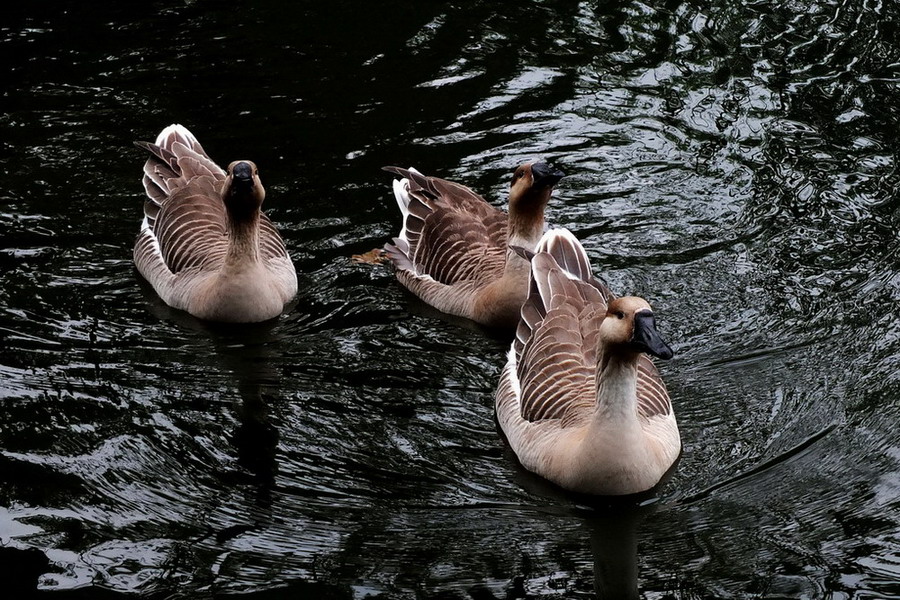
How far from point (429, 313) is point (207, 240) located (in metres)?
2.15

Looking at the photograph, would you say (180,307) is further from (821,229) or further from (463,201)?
(821,229)

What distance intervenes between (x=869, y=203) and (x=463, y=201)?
3829 millimetres

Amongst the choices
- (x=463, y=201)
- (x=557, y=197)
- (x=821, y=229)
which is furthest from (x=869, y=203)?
(x=463, y=201)

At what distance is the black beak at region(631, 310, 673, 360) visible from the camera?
8234mm

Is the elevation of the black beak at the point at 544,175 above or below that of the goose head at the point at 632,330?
above

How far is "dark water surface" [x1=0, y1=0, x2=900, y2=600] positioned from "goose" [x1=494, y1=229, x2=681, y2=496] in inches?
8.6

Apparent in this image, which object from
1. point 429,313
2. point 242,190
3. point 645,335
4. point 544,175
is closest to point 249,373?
point 242,190

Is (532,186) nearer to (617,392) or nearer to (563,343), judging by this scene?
(563,343)

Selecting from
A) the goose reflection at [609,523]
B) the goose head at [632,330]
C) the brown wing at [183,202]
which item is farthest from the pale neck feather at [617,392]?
the brown wing at [183,202]

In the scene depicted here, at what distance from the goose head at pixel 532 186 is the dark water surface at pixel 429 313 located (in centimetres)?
110

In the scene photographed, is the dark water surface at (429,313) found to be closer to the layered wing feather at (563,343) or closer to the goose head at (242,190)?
the layered wing feather at (563,343)

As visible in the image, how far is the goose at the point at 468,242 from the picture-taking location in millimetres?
11695

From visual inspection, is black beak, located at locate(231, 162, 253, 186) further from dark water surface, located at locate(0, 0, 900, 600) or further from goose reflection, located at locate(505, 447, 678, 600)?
goose reflection, located at locate(505, 447, 678, 600)

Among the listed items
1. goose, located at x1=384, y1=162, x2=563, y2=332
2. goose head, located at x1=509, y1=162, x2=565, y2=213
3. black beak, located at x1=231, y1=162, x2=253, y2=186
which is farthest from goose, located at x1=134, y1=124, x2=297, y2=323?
goose head, located at x1=509, y1=162, x2=565, y2=213
